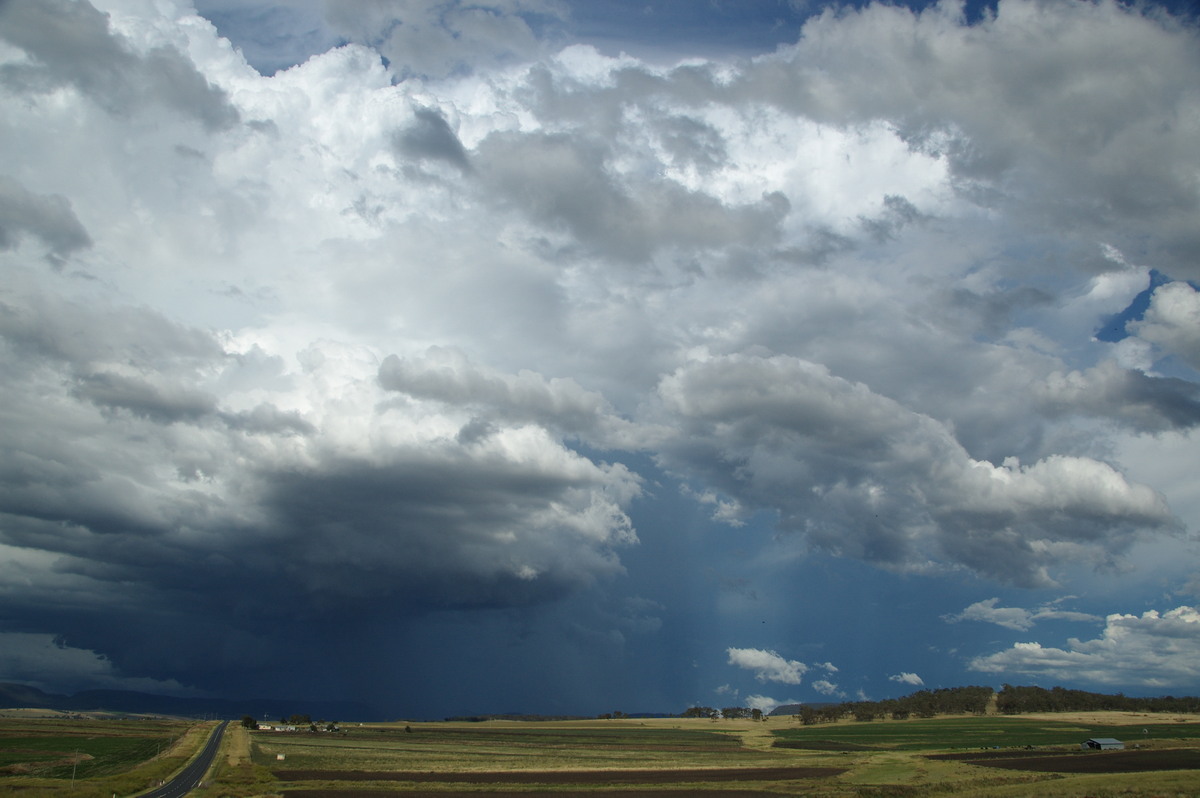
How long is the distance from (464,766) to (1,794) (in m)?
60.6

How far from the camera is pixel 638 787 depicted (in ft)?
296

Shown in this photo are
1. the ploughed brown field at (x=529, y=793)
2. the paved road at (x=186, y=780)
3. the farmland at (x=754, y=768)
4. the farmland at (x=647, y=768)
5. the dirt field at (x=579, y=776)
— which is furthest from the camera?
the dirt field at (x=579, y=776)

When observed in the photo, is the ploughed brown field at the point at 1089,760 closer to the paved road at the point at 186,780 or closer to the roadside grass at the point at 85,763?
the paved road at the point at 186,780

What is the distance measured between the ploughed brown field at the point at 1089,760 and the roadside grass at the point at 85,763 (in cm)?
11588

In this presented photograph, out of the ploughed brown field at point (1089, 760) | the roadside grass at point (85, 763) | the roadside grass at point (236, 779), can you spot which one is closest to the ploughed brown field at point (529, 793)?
the roadside grass at point (236, 779)

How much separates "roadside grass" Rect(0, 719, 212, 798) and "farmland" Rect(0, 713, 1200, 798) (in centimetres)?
37

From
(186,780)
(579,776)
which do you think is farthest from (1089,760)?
(186,780)

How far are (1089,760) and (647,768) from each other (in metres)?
68.6

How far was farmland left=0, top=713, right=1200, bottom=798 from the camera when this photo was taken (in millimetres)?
82812

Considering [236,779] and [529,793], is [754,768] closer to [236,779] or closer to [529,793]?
[529,793]

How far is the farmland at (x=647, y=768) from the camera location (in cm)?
8281

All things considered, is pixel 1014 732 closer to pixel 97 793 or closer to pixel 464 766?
pixel 464 766

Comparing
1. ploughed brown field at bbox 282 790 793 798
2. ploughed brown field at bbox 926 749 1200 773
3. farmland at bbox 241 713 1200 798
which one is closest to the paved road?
farmland at bbox 241 713 1200 798

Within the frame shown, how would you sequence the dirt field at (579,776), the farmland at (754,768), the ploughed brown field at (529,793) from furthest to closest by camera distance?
1. the dirt field at (579,776)
2. the farmland at (754,768)
3. the ploughed brown field at (529,793)
